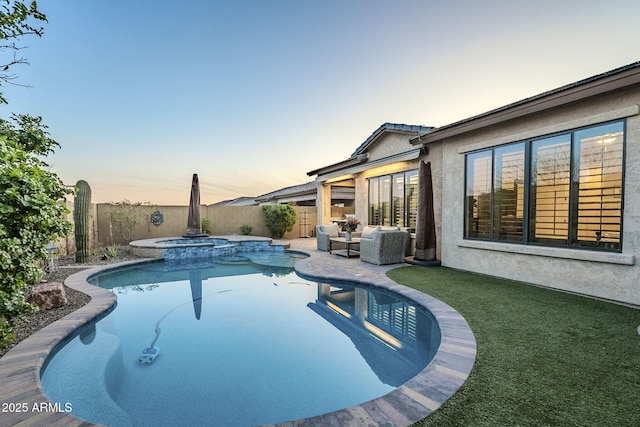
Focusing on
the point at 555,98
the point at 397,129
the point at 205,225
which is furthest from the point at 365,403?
the point at 205,225

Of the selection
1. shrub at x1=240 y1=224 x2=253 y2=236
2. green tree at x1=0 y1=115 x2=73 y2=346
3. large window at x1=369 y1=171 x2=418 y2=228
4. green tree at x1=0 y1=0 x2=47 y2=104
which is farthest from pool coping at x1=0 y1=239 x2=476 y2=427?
shrub at x1=240 y1=224 x2=253 y2=236

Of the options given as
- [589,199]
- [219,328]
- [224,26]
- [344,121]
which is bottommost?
[219,328]

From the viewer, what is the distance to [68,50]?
25.5ft

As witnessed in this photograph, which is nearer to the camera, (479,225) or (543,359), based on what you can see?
(543,359)

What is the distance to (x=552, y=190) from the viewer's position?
5.78 m

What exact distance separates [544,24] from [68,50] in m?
13.2

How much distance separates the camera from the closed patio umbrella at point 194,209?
13039mm

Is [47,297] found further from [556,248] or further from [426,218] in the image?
[556,248]

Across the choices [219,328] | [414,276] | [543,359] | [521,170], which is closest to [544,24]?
[521,170]

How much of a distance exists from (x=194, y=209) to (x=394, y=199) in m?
9.37

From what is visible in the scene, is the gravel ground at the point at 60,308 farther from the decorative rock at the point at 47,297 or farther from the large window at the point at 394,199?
the large window at the point at 394,199

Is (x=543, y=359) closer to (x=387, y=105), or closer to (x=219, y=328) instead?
(x=219, y=328)

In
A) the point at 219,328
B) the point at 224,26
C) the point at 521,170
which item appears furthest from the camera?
the point at 224,26

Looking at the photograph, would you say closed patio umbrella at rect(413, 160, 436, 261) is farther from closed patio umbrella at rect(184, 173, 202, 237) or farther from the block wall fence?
the block wall fence
